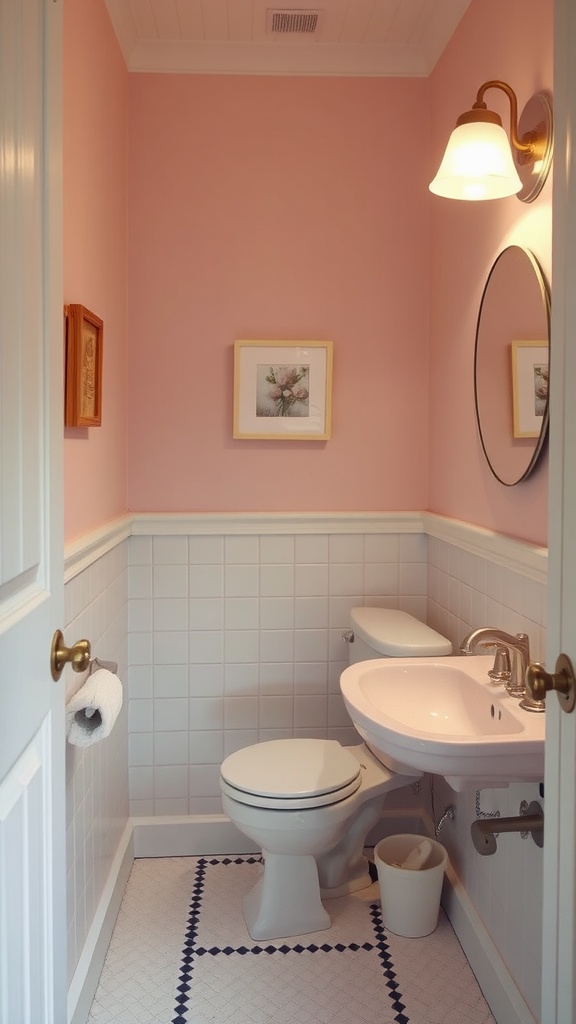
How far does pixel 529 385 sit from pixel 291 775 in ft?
3.90

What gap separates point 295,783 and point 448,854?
2.02ft

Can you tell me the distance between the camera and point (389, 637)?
7.65 ft

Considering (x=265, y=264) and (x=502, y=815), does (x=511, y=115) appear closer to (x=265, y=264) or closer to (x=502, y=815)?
(x=265, y=264)

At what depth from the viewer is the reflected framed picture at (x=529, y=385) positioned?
5.66 feet

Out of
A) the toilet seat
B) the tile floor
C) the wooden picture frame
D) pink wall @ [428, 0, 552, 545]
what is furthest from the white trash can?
the wooden picture frame

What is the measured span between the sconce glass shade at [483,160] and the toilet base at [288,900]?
1776 millimetres

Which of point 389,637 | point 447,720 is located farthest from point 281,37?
point 447,720

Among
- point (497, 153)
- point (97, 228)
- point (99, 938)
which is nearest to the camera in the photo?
point (497, 153)

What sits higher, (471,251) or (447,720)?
(471,251)

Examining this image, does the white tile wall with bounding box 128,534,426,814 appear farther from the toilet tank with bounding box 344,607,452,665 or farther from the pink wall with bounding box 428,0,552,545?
the pink wall with bounding box 428,0,552,545

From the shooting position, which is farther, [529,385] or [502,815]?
[502,815]

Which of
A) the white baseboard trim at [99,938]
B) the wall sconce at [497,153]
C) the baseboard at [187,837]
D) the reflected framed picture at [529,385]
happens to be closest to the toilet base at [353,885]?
the baseboard at [187,837]

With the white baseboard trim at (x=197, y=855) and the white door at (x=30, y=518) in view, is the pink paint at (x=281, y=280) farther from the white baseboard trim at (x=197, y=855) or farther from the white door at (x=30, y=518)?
the white door at (x=30, y=518)

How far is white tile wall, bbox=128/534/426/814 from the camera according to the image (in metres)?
2.69
